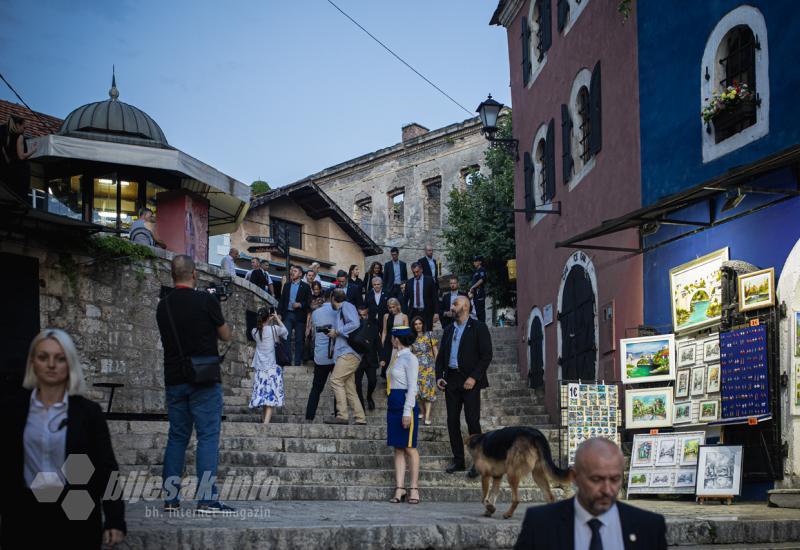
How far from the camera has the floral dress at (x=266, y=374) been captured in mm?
13125

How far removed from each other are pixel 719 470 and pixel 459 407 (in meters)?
2.73

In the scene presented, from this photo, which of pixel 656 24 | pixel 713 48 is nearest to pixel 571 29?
pixel 656 24

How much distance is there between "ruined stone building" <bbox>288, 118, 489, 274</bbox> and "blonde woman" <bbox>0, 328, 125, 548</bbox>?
32.7m

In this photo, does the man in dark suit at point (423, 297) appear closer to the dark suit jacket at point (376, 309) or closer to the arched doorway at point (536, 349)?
the dark suit jacket at point (376, 309)

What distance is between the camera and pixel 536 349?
1875 centimetres

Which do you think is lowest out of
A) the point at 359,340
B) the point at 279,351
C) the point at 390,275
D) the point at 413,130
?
the point at 279,351

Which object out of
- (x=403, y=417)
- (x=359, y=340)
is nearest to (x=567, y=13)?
(x=359, y=340)

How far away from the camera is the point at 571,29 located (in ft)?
55.6

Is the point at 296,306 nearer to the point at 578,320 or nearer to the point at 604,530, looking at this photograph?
the point at 578,320

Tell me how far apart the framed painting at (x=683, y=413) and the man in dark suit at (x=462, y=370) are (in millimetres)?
2119

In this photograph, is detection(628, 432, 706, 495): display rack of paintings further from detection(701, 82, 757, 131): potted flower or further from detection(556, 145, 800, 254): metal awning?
detection(701, 82, 757, 131): potted flower

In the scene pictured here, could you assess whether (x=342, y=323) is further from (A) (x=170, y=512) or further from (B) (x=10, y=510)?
(B) (x=10, y=510)

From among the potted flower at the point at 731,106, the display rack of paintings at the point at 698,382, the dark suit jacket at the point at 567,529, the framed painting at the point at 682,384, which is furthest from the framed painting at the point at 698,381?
the dark suit jacket at the point at 567,529

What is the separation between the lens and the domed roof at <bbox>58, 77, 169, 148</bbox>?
20.7 meters
